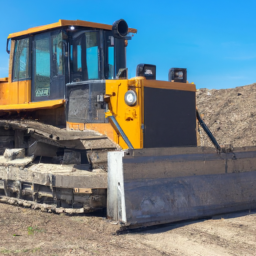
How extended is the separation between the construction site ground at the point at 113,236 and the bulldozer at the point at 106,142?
0.56 ft

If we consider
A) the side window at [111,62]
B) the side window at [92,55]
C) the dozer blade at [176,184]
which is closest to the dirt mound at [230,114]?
the dozer blade at [176,184]

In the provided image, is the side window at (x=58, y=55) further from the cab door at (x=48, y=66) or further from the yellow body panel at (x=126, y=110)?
the yellow body panel at (x=126, y=110)

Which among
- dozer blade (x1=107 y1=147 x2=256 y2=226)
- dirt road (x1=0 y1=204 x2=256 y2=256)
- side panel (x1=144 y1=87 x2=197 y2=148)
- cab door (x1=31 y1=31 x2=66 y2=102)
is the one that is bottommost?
dirt road (x1=0 y1=204 x2=256 y2=256)

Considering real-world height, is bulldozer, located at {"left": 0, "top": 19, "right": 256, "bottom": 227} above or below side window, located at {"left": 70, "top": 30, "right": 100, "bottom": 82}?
below

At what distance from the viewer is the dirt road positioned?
12.5 ft

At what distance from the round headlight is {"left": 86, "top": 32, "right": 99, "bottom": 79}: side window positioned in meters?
0.74

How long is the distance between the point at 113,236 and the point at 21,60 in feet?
13.5

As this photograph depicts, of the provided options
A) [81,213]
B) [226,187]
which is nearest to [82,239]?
[81,213]

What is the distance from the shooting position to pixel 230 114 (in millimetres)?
18156

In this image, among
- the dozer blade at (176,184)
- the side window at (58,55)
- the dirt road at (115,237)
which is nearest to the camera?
the dirt road at (115,237)

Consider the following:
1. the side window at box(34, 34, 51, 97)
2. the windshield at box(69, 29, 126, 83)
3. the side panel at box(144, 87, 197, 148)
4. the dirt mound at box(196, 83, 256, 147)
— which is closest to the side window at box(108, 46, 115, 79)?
the windshield at box(69, 29, 126, 83)

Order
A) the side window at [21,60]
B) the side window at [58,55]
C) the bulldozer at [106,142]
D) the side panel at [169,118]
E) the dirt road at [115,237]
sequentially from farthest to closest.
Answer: the side window at [21,60]
the side window at [58,55]
the side panel at [169,118]
the bulldozer at [106,142]
the dirt road at [115,237]

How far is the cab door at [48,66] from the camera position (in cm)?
630

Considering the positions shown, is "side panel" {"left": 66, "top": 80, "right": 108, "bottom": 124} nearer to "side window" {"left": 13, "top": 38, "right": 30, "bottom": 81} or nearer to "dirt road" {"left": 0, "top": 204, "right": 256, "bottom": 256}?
"side window" {"left": 13, "top": 38, "right": 30, "bottom": 81}
